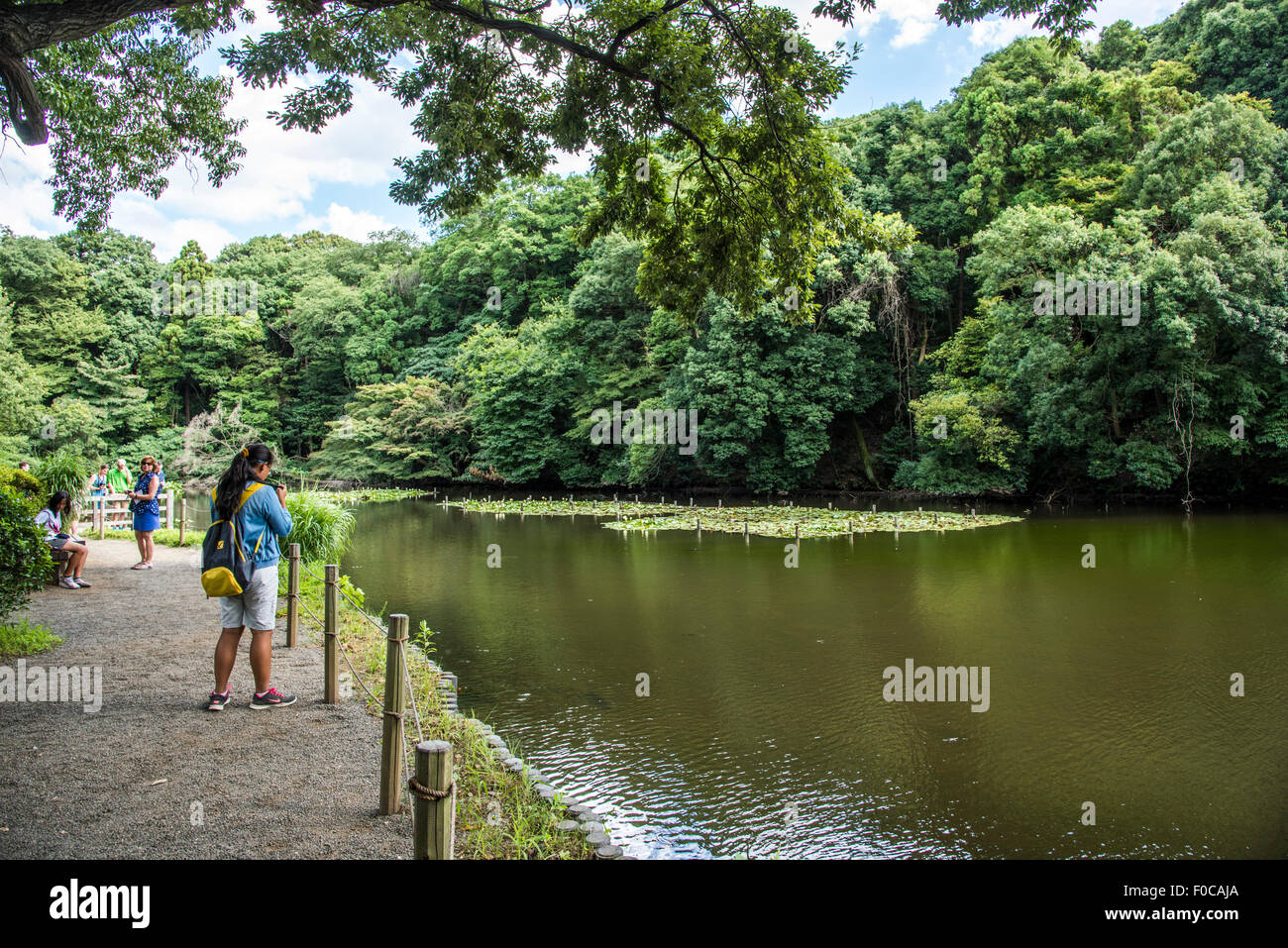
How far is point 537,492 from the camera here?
3359cm

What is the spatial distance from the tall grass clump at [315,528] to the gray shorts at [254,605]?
678cm

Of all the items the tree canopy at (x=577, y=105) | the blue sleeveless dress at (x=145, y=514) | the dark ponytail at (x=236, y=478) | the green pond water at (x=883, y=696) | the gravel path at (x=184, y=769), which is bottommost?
the green pond water at (x=883, y=696)

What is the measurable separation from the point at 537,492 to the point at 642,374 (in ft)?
27.0

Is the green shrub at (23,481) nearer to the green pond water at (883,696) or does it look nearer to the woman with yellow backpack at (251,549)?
the green pond water at (883,696)

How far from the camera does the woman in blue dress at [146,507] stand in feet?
33.1

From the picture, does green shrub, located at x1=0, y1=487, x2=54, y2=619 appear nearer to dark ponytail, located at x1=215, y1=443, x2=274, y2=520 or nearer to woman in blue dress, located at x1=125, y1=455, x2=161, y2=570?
woman in blue dress, located at x1=125, y1=455, x2=161, y2=570

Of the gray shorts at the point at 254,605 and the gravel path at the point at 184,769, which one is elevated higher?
the gray shorts at the point at 254,605

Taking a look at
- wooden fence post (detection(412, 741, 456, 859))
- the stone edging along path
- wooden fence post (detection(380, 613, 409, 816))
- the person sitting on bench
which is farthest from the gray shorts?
the person sitting on bench

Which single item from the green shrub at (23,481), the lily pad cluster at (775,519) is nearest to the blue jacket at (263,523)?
the green shrub at (23,481)

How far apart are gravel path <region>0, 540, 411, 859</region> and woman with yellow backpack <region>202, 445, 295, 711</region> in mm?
432

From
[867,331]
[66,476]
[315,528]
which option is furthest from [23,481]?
[867,331]

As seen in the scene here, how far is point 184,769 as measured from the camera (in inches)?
167

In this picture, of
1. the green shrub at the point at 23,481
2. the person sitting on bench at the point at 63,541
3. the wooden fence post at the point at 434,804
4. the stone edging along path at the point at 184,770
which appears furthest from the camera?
the green shrub at the point at 23,481
